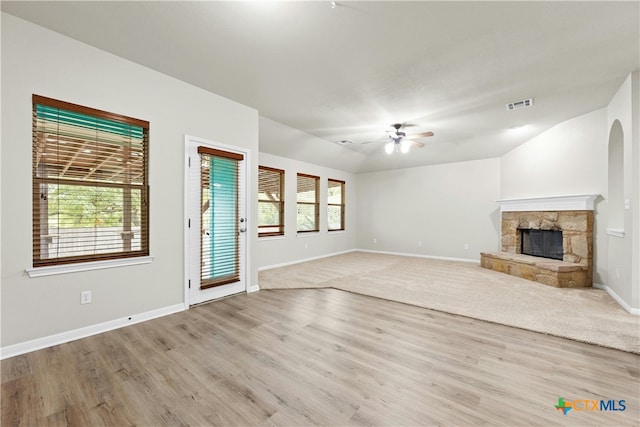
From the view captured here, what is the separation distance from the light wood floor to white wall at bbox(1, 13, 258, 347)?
314mm

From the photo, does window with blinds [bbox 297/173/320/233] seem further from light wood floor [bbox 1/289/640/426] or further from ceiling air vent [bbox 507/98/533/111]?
ceiling air vent [bbox 507/98/533/111]

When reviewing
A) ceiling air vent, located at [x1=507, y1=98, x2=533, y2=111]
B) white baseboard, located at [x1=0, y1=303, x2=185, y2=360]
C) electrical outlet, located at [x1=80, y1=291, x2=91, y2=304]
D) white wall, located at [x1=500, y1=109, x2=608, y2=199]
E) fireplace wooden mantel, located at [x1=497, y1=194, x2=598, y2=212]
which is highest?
ceiling air vent, located at [x1=507, y1=98, x2=533, y2=111]

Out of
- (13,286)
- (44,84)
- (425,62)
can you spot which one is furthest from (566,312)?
(44,84)

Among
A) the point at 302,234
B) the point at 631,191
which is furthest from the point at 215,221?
the point at 631,191

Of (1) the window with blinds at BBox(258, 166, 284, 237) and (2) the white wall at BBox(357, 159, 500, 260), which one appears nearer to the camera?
(1) the window with blinds at BBox(258, 166, 284, 237)

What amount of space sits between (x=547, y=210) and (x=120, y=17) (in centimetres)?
674

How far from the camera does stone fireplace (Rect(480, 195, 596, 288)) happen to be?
4.45 m

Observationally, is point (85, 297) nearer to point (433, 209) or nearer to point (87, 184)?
point (87, 184)

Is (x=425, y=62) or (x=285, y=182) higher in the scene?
(x=425, y=62)

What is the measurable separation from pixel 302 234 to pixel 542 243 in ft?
16.8

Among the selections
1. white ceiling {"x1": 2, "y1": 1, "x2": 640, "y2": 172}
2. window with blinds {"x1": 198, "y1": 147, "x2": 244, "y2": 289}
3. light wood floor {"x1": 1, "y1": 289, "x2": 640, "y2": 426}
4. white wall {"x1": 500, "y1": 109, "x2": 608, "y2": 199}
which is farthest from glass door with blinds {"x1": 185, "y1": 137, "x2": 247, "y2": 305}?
white wall {"x1": 500, "y1": 109, "x2": 608, "y2": 199}

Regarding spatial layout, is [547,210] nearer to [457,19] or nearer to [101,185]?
[457,19]

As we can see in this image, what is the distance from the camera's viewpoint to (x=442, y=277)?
5.15 metres

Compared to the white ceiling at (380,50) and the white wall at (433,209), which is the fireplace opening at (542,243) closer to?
the white wall at (433,209)
